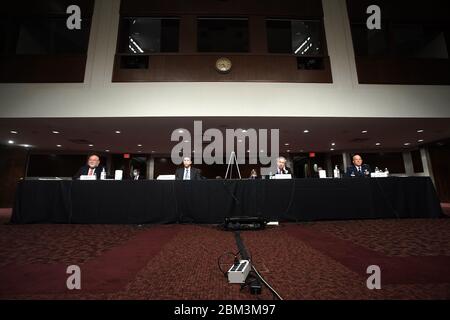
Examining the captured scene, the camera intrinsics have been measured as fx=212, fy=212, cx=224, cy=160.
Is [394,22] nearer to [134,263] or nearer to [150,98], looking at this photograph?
[150,98]

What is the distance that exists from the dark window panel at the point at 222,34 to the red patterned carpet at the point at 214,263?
5.61 meters

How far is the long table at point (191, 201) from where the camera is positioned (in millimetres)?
3527

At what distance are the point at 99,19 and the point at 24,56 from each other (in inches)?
78.6

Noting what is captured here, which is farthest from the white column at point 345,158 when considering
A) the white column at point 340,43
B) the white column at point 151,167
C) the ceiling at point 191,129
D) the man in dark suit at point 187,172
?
the white column at point 151,167

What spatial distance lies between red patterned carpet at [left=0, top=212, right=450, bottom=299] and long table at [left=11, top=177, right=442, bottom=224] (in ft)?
2.32

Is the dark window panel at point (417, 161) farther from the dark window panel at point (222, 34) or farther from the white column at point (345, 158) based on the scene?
the dark window panel at point (222, 34)

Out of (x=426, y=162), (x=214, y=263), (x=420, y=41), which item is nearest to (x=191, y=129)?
(x=214, y=263)

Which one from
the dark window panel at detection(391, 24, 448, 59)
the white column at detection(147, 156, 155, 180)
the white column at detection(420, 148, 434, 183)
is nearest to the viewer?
the dark window panel at detection(391, 24, 448, 59)

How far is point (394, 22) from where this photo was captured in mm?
5836

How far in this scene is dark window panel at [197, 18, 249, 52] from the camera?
5820 mm

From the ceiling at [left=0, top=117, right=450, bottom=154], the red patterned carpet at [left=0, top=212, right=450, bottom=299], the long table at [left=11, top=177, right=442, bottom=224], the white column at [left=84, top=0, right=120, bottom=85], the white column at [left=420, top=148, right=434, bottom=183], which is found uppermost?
the white column at [left=84, top=0, right=120, bottom=85]

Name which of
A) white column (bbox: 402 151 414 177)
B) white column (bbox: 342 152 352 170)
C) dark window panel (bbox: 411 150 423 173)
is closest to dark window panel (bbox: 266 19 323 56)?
white column (bbox: 342 152 352 170)

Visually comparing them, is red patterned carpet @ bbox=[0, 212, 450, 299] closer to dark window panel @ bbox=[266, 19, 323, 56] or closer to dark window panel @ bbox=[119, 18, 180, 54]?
dark window panel @ bbox=[266, 19, 323, 56]
